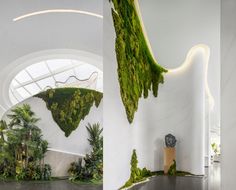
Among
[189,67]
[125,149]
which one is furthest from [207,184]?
[189,67]

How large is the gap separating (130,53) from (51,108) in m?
6.98

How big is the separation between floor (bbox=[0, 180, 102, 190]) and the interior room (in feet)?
0.12

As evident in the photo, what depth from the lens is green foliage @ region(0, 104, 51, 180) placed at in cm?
1444

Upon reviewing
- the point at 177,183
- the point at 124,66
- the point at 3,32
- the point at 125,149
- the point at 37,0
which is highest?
the point at 37,0

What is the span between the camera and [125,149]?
8.84 metres

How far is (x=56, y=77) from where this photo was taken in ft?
50.9

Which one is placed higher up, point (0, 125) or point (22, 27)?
point (22, 27)

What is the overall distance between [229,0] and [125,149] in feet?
20.6

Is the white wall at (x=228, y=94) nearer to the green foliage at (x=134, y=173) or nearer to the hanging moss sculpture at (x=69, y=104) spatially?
the green foliage at (x=134, y=173)

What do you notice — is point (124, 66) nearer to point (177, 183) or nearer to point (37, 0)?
point (37, 0)

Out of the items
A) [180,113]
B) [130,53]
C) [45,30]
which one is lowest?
[180,113]

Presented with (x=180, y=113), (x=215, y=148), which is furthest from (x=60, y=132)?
(x=215, y=148)

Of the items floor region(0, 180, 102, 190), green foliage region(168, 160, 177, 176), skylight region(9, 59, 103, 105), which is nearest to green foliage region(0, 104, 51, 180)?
floor region(0, 180, 102, 190)

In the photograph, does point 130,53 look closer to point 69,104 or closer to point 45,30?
point 45,30
